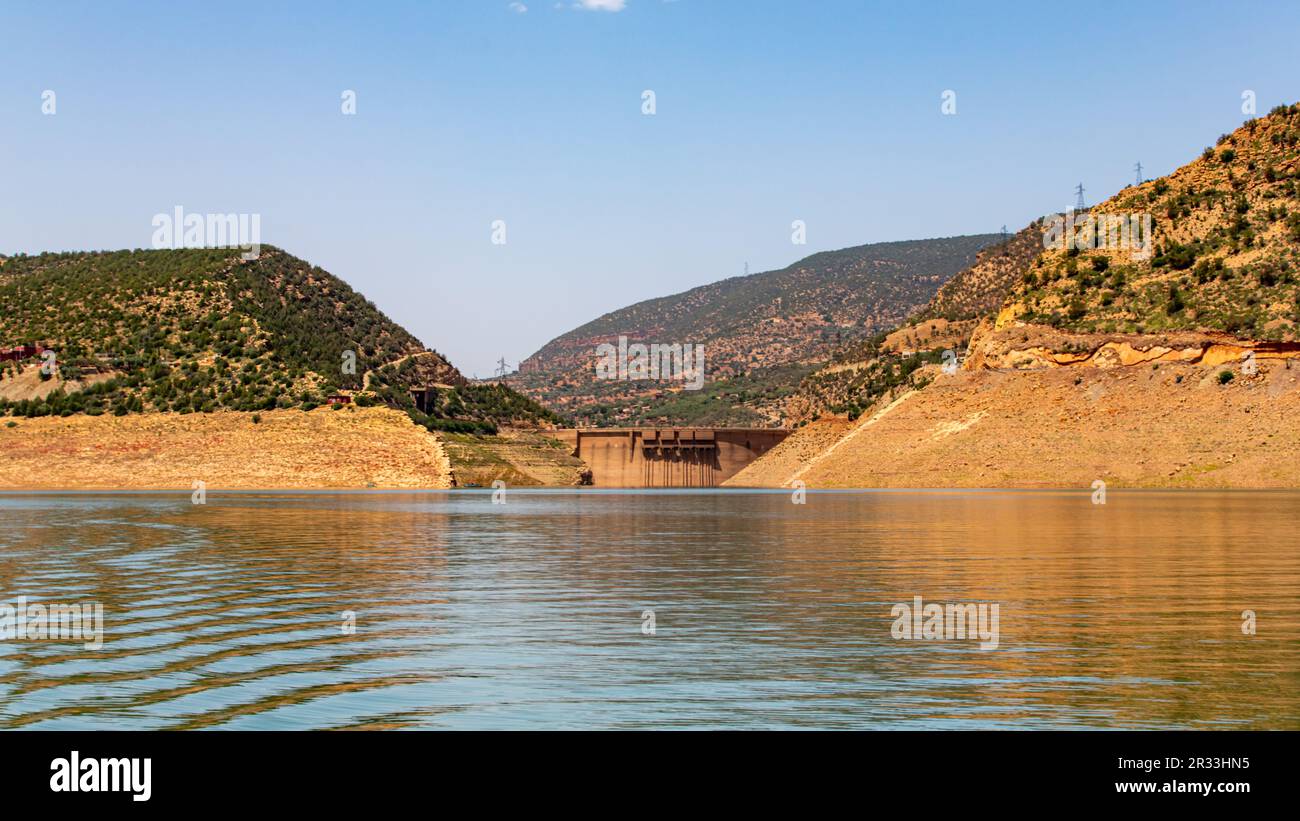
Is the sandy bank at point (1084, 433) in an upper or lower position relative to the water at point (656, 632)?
upper

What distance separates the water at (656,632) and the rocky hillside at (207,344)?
7960cm

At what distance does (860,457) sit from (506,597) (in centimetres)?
8646

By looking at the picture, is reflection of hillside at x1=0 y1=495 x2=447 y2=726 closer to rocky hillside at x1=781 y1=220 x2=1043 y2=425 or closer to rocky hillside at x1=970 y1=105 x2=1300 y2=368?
rocky hillside at x1=970 y1=105 x2=1300 y2=368

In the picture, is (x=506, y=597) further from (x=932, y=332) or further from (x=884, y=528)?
(x=932, y=332)

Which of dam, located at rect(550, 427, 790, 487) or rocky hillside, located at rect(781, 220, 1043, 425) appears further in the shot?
rocky hillside, located at rect(781, 220, 1043, 425)

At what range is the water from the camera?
13.7 meters

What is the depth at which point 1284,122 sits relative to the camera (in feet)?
359

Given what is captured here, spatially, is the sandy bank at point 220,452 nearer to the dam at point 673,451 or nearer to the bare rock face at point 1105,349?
the dam at point 673,451

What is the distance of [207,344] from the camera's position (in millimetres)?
128500

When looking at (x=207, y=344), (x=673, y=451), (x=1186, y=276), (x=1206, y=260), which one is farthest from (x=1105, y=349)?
(x=207, y=344)

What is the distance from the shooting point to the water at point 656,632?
538 inches

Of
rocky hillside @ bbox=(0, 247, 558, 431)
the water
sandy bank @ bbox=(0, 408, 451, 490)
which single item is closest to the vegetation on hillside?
sandy bank @ bbox=(0, 408, 451, 490)

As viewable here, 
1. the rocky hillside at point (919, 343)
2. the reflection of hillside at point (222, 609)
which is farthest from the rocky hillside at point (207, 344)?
the reflection of hillside at point (222, 609)

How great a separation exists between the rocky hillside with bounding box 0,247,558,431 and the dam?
1167cm
